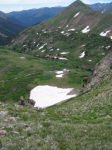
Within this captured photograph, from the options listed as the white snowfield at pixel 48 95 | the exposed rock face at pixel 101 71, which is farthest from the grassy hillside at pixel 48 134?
the white snowfield at pixel 48 95

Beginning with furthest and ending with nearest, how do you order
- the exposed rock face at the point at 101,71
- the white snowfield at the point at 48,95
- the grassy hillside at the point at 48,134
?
1. the white snowfield at the point at 48,95
2. the exposed rock face at the point at 101,71
3. the grassy hillside at the point at 48,134

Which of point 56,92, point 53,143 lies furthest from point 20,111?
A: point 56,92

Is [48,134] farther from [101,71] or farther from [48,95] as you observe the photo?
[48,95]

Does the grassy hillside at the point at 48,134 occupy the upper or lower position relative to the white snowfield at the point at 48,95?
lower

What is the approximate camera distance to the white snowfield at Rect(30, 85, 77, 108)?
4471 inches

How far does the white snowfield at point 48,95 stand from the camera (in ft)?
373

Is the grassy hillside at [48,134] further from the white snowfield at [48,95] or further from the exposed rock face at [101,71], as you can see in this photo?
the white snowfield at [48,95]

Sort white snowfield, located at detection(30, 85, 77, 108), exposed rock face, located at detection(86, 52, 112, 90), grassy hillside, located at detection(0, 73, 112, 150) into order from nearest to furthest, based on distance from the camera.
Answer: grassy hillside, located at detection(0, 73, 112, 150)
exposed rock face, located at detection(86, 52, 112, 90)
white snowfield, located at detection(30, 85, 77, 108)

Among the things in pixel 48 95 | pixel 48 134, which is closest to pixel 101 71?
pixel 48 95

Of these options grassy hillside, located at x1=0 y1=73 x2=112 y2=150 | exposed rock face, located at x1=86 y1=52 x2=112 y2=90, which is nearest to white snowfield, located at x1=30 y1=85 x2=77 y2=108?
exposed rock face, located at x1=86 y1=52 x2=112 y2=90

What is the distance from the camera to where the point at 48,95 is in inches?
5030

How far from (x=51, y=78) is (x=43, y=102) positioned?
3955 centimetres

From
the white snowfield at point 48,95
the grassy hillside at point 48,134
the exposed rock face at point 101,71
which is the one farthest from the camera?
the white snowfield at point 48,95

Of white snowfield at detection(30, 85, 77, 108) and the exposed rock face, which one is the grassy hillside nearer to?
the exposed rock face
